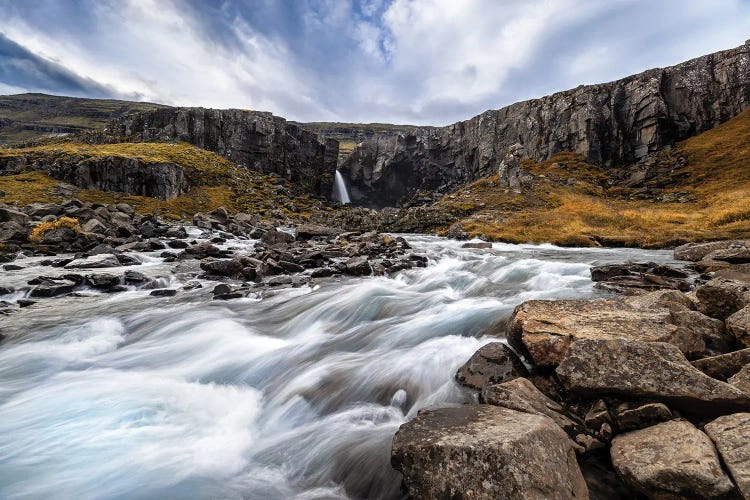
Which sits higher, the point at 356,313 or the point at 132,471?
the point at 356,313

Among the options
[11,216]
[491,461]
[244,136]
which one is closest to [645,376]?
[491,461]

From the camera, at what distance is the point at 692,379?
4.50 metres

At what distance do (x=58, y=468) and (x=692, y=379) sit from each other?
8786mm

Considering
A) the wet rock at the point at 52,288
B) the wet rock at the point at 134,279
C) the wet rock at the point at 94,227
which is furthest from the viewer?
the wet rock at the point at 94,227

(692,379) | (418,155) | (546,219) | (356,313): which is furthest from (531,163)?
(692,379)

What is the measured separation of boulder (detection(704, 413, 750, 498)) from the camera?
3.32 metres

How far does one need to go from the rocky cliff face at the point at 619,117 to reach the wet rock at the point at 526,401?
74931mm

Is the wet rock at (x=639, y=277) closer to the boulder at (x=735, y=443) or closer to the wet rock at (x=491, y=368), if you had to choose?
the wet rock at (x=491, y=368)

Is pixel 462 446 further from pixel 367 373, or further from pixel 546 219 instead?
pixel 546 219

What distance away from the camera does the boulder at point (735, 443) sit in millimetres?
3318

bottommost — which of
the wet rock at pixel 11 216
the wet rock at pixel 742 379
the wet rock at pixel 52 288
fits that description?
the wet rock at pixel 742 379

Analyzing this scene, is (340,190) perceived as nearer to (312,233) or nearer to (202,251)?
(312,233)

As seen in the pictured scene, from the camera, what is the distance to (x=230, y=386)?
8.20 m

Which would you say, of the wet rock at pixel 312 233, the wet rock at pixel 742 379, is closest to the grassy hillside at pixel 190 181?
the wet rock at pixel 312 233
